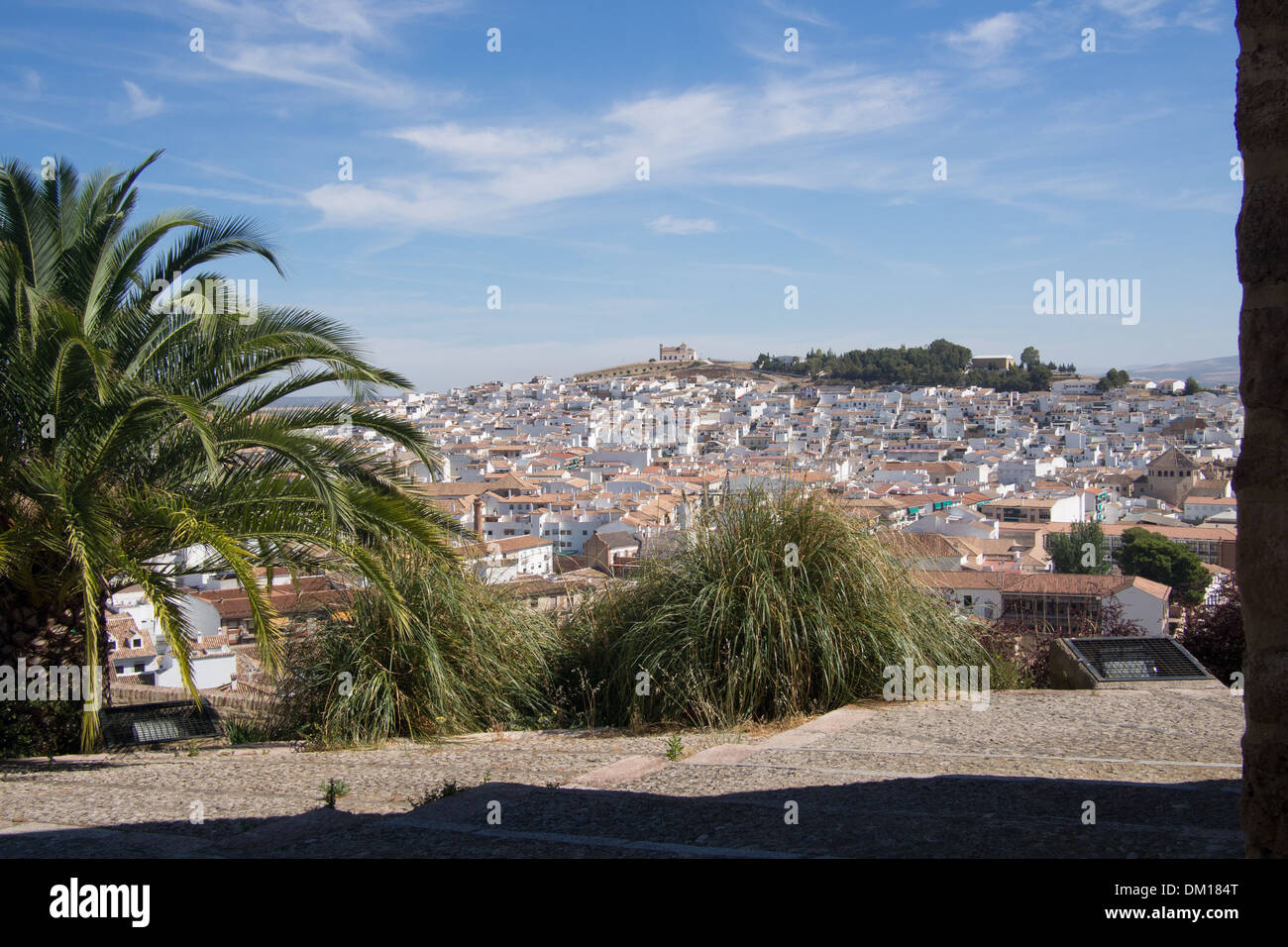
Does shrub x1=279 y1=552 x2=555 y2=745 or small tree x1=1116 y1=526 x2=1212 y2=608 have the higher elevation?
shrub x1=279 y1=552 x2=555 y2=745

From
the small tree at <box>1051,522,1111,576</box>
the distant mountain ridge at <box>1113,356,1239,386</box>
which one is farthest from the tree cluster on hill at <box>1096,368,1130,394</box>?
the small tree at <box>1051,522,1111,576</box>

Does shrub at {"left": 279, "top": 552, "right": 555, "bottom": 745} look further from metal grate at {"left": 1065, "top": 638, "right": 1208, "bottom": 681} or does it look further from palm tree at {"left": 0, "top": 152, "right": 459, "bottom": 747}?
metal grate at {"left": 1065, "top": 638, "right": 1208, "bottom": 681}

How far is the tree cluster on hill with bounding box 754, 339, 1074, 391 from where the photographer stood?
143 metres

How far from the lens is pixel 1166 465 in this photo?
68.6 metres

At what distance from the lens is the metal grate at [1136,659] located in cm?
745

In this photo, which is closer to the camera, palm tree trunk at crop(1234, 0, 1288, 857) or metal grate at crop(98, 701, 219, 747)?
palm tree trunk at crop(1234, 0, 1288, 857)

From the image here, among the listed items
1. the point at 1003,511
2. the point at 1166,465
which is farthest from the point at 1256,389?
the point at 1166,465

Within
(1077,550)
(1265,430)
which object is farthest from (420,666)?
(1077,550)

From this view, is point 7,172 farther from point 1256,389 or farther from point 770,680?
point 1256,389

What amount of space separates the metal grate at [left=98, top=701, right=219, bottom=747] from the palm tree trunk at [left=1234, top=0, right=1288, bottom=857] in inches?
285

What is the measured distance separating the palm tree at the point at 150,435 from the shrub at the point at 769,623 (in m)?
1.77

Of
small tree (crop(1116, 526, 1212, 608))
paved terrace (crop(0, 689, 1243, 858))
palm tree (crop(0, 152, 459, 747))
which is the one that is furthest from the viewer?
small tree (crop(1116, 526, 1212, 608))

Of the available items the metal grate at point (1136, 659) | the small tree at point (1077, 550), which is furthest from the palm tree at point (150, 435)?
the small tree at point (1077, 550)

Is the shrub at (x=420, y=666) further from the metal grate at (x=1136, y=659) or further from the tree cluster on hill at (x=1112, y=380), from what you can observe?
the tree cluster on hill at (x=1112, y=380)
